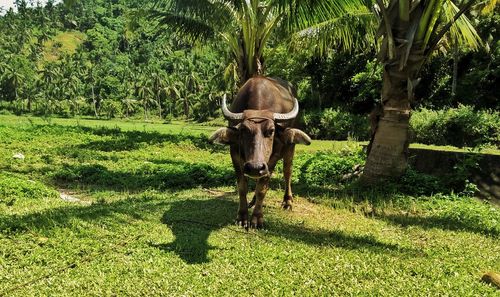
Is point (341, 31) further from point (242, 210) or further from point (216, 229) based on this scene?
point (216, 229)

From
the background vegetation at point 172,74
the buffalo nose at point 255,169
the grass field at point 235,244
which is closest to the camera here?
the grass field at point 235,244

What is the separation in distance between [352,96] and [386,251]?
23082 mm

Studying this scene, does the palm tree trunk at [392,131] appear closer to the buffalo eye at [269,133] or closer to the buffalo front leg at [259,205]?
the buffalo front leg at [259,205]

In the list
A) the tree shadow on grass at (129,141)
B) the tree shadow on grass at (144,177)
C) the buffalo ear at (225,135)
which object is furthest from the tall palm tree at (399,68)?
the tree shadow on grass at (129,141)

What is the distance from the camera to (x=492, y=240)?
6152 mm

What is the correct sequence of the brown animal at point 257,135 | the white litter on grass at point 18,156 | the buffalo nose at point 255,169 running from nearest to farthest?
1. the buffalo nose at point 255,169
2. the brown animal at point 257,135
3. the white litter on grass at point 18,156

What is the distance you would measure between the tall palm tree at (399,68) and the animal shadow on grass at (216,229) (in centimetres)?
289

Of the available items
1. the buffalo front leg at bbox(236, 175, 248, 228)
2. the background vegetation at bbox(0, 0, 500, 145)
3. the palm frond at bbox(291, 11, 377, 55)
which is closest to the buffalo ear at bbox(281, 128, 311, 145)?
the buffalo front leg at bbox(236, 175, 248, 228)

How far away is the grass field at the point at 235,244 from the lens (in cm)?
432

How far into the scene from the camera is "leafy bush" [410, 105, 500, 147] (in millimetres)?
16141

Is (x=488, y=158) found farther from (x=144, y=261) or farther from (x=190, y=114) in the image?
(x=190, y=114)

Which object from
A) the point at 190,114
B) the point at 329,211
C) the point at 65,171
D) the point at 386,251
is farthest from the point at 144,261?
the point at 190,114

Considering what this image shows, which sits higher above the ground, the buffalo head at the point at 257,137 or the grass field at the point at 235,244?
the buffalo head at the point at 257,137

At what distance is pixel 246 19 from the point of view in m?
12.1
